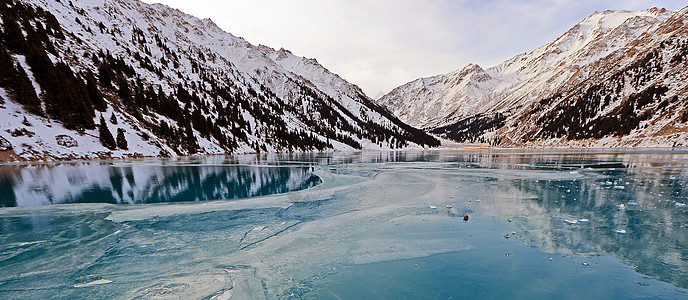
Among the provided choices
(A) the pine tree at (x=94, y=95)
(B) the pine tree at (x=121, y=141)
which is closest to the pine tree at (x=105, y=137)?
(B) the pine tree at (x=121, y=141)

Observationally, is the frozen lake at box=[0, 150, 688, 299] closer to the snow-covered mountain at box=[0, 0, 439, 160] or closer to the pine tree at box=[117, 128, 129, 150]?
the snow-covered mountain at box=[0, 0, 439, 160]

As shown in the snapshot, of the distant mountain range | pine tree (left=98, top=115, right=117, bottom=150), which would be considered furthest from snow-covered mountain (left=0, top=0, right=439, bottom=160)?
the distant mountain range

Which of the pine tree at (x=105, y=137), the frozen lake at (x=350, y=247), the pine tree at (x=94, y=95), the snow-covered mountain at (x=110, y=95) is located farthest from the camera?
the pine tree at (x=94, y=95)

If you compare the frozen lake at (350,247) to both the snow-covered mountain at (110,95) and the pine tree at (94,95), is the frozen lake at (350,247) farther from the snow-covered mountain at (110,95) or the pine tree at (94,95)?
the pine tree at (94,95)

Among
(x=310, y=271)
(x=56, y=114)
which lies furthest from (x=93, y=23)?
(x=310, y=271)

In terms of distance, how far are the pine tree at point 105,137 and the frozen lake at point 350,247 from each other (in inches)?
1905

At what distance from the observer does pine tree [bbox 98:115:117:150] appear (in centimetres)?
5583

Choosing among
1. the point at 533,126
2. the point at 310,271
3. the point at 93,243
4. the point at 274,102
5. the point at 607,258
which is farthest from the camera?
the point at 533,126

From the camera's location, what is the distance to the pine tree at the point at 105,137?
183 ft

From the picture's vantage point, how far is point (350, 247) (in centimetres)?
873

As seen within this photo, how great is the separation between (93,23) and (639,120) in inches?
8437

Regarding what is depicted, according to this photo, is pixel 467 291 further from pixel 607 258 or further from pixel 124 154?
pixel 124 154

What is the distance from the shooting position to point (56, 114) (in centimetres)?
5250

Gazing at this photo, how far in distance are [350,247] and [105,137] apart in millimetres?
68471
